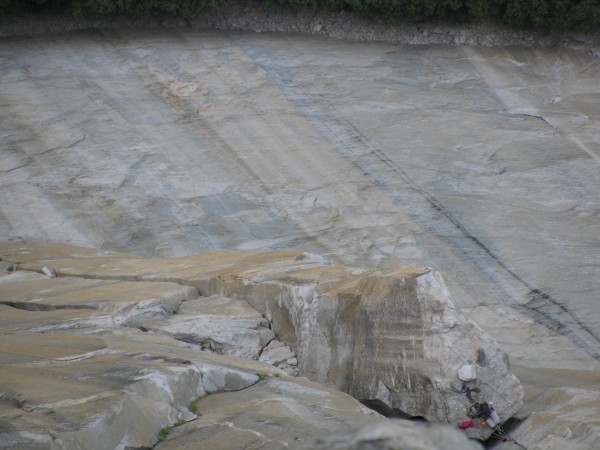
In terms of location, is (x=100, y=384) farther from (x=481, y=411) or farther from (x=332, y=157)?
(x=332, y=157)

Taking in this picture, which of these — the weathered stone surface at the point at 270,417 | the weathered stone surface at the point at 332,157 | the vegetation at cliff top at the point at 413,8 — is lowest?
the weathered stone surface at the point at 332,157

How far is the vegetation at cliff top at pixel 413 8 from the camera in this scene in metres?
15.9

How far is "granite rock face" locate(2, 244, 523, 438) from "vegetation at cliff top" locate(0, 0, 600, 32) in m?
9.40

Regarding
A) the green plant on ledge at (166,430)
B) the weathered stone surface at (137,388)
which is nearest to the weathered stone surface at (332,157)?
the weathered stone surface at (137,388)

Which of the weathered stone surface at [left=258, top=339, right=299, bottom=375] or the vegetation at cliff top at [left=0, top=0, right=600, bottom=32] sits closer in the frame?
the weathered stone surface at [left=258, top=339, right=299, bottom=375]

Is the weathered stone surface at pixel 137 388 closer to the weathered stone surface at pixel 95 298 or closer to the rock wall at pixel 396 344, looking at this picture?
the weathered stone surface at pixel 95 298

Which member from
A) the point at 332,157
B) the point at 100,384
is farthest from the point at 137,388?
the point at 332,157

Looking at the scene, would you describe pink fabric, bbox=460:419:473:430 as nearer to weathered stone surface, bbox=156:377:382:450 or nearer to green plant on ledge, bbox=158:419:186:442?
weathered stone surface, bbox=156:377:382:450

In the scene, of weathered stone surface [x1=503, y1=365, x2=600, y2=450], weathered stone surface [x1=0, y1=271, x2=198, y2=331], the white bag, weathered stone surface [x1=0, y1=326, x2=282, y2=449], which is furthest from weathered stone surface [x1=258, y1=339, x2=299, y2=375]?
weathered stone surface [x1=503, y1=365, x2=600, y2=450]

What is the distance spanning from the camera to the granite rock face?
665 cm

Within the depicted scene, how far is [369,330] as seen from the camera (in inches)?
273

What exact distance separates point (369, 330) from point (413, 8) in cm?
1082

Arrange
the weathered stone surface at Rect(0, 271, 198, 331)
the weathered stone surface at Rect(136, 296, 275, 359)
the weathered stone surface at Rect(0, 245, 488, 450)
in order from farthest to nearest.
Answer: the weathered stone surface at Rect(0, 271, 198, 331), the weathered stone surface at Rect(136, 296, 275, 359), the weathered stone surface at Rect(0, 245, 488, 450)

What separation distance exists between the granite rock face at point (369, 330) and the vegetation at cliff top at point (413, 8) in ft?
30.8
